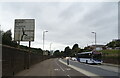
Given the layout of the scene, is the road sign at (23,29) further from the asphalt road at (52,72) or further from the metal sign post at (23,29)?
the asphalt road at (52,72)

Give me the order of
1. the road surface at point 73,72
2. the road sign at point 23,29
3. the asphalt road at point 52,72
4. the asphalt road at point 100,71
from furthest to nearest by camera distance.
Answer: the road sign at point 23,29, the asphalt road at point 100,71, the asphalt road at point 52,72, the road surface at point 73,72

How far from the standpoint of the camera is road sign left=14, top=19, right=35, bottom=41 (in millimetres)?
37844

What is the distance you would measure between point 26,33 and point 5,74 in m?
21.1

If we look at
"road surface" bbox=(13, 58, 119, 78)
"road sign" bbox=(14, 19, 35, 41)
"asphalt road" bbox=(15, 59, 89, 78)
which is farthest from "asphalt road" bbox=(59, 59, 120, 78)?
"road sign" bbox=(14, 19, 35, 41)

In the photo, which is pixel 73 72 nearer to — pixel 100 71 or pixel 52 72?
pixel 52 72

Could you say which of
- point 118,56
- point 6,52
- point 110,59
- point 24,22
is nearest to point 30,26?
point 24,22

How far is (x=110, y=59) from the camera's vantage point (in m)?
63.4

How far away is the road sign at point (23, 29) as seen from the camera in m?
37.8

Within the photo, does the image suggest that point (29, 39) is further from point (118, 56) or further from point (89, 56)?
point (118, 56)

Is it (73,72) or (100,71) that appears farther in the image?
(100,71)

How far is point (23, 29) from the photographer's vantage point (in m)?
38.3

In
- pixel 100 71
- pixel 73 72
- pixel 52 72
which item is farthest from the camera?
pixel 100 71

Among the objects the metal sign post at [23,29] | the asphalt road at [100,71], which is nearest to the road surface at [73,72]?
the asphalt road at [100,71]

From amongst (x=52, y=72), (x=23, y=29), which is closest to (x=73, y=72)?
(x=52, y=72)
